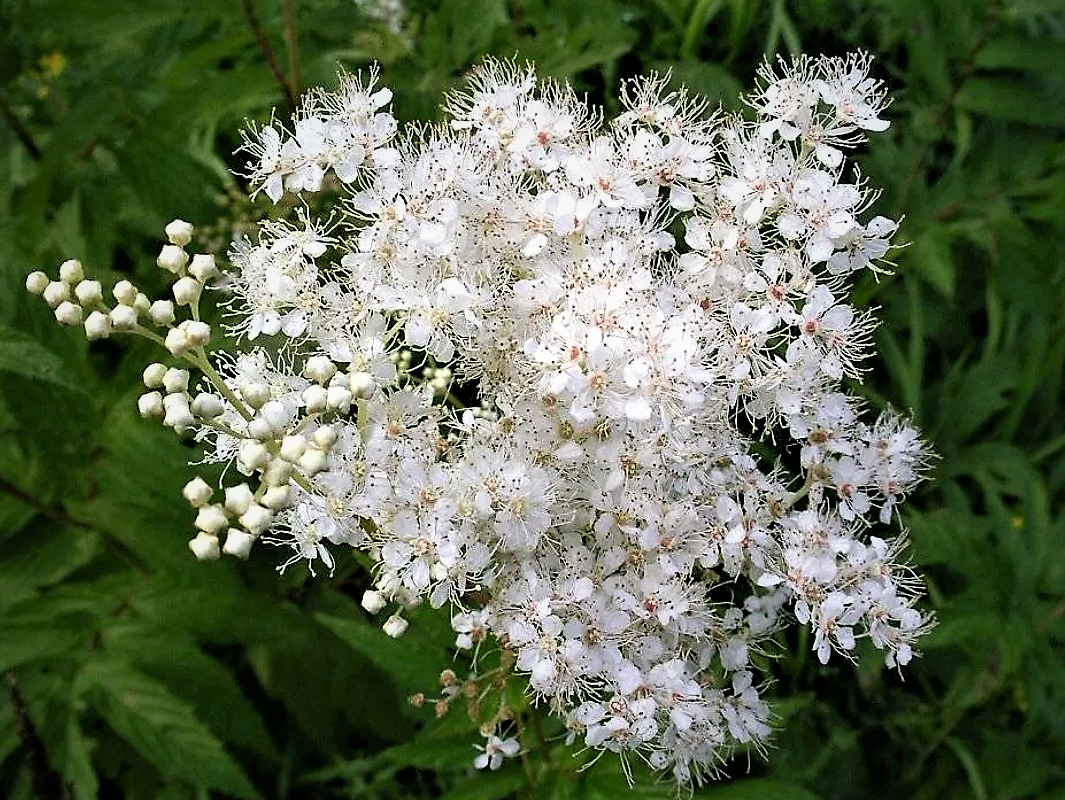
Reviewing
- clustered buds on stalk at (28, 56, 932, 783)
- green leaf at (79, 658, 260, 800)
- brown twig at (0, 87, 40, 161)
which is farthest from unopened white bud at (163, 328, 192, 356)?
brown twig at (0, 87, 40, 161)

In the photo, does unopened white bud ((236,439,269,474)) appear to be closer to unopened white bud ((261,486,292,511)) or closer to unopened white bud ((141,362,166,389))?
unopened white bud ((261,486,292,511))

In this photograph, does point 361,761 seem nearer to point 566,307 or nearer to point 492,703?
point 492,703

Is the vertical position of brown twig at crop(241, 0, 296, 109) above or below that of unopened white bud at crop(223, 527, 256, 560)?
above

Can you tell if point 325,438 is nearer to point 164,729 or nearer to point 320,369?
point 320,369

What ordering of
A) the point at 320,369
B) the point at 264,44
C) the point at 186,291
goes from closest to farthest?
the point at 320,369 → the point at 186,291 → the point at 264,44

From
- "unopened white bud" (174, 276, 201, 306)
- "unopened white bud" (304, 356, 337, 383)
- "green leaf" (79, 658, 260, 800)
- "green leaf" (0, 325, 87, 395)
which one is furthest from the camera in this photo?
"green leaf" (79, 658, 260, 800)

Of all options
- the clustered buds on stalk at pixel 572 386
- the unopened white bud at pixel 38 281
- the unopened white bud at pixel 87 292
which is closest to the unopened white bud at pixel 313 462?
the clustered buds on stalk at pixel 572 386

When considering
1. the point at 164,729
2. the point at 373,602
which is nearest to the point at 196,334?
the point at 373,602
